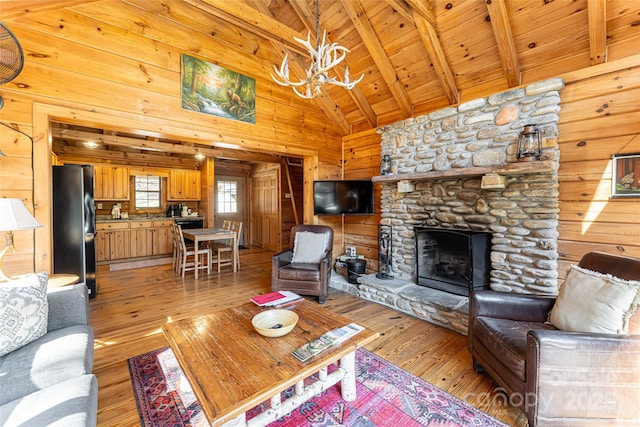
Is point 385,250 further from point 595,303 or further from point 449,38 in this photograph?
point 449,38

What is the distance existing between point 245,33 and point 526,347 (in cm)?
464

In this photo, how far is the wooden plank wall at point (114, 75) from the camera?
7.89ft

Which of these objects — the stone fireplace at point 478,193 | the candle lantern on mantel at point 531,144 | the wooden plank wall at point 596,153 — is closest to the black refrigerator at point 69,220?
the stone fireplace at point 478,193

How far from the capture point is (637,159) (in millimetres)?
2227

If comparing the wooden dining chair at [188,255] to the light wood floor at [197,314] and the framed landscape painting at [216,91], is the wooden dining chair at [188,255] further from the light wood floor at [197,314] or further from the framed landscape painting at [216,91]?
the framed landscape painting at [216,91]

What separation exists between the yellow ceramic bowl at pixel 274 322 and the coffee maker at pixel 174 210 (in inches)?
Result: 228

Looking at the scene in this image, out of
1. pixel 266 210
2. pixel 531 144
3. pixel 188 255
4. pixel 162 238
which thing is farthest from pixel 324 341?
pixel 266 210

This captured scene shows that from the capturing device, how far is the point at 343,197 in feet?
14.4

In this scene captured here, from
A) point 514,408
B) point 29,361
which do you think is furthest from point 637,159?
point 29,361

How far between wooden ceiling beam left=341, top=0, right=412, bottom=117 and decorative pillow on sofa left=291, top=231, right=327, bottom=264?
229cm

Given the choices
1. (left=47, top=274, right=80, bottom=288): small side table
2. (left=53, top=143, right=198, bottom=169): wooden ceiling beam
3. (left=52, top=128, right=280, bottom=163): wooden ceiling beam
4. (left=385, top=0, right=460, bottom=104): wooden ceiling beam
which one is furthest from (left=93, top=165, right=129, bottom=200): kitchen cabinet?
(left=385, top=0, right=460, bottom=104): wooden ceiling beam

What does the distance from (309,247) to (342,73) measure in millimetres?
2638

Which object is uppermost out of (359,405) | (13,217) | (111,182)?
(111,182)

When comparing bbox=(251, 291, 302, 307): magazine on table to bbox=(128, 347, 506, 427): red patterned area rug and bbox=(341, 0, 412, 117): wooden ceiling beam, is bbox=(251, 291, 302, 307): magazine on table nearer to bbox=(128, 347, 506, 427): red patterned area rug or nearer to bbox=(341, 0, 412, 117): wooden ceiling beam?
bbox=(128, 347, 506, 427): red patterned area rug
